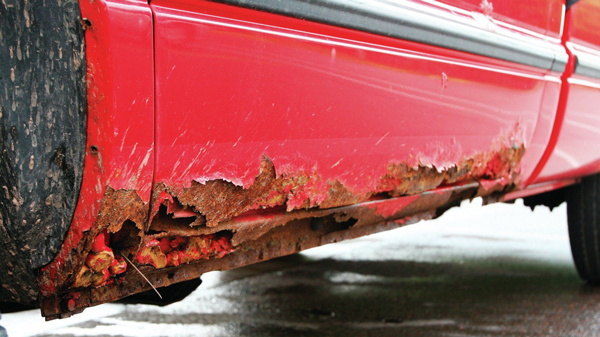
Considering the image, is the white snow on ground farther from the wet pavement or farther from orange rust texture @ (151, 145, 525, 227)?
orange rust texture @ (151, 145, 525, 227)

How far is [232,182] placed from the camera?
3.75ft

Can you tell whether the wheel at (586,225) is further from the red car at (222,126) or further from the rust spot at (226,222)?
the rust spot at (226,222)

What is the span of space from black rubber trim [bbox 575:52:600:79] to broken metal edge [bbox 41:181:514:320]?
22.1 inches

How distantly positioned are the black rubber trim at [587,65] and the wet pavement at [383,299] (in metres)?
0.73

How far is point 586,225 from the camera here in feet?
9.80

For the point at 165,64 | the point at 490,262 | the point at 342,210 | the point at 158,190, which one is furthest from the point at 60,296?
the point at 490,262

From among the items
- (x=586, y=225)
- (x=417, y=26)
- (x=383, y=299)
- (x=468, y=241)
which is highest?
(x=417, y=26)

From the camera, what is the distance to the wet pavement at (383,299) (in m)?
A: 2.22

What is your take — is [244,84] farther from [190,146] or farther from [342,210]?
[342,210]

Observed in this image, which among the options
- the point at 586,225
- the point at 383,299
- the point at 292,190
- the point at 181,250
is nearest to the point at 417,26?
the point at 292,190

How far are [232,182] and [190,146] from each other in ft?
0.49

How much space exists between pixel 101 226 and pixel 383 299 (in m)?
1.96

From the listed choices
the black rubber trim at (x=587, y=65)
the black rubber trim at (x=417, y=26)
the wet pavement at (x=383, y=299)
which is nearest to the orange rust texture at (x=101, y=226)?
the black rubber trim at (x=417, y=26)

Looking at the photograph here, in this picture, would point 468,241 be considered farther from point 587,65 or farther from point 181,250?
point 181,250
